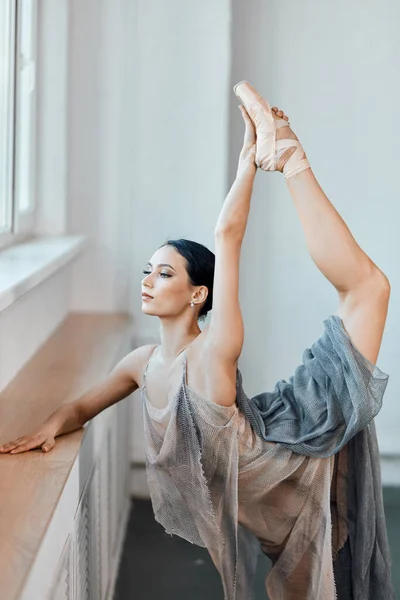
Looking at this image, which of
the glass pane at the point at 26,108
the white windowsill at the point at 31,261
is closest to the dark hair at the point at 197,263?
the white windowsill at the point at 31,261

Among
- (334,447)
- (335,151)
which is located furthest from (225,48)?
Result: (334,447)

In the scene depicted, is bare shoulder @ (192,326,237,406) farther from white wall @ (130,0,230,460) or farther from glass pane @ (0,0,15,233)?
white wall @ (130,0,230,460)

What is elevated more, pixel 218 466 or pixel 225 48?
pixel 225 48

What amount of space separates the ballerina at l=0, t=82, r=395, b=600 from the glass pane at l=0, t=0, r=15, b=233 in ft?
3.40

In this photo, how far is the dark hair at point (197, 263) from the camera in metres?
2.03

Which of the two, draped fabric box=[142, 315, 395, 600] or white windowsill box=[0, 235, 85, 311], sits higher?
white windowsill box=[0, 235, 85, 311]

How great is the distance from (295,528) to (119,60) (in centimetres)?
208

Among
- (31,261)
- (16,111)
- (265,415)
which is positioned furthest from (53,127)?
(265,415)

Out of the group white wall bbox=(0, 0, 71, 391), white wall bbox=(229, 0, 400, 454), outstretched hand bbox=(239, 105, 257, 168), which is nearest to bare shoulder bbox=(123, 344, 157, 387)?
outstretched hand bbox=(239, 105, 257, 168)

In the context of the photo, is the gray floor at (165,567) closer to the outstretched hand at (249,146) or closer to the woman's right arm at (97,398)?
the woman's right arm at (97,398)

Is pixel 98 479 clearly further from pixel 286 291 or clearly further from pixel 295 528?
pixel 286 291

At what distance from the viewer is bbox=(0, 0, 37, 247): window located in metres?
2.88

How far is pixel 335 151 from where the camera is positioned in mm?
3674

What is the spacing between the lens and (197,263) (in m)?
2.03
